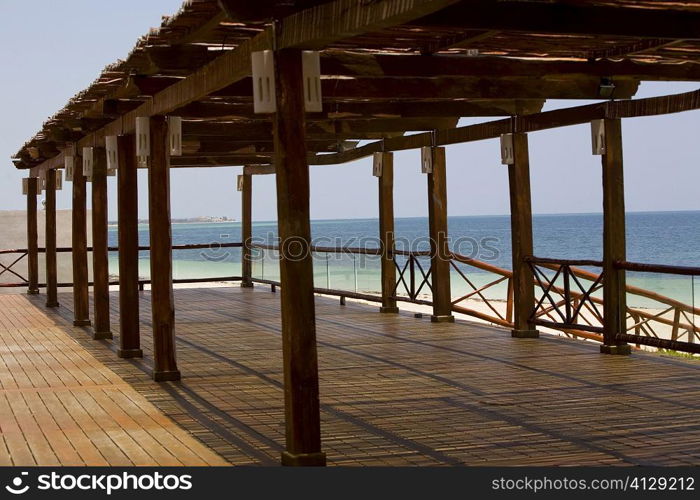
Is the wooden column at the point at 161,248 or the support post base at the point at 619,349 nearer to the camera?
the wooden column at the point at 161,248

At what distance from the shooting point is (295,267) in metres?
5.88

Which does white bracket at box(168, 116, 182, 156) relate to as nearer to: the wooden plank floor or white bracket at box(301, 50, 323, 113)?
the wooden plank floor

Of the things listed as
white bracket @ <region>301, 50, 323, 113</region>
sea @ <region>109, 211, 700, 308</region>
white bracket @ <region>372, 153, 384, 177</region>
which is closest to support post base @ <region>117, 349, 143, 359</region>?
white bracket @ <region>372, 153, 384, 177</region>

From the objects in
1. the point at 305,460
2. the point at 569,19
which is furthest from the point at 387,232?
the point at 305,460

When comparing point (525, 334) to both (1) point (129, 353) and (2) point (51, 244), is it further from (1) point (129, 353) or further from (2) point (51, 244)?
(2) point (51, 244)

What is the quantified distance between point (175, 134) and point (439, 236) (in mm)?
4586

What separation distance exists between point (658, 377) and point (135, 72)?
469 centimetres

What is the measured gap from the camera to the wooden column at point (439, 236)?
12.8 metres

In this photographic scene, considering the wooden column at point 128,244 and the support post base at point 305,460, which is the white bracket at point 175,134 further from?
the support post base at point 305,460

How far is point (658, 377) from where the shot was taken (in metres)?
8.59

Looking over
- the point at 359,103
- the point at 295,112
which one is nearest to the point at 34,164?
the point at 359,103

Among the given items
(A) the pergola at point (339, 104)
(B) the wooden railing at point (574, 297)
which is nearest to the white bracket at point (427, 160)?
(A) the pergola at point (339, 104)

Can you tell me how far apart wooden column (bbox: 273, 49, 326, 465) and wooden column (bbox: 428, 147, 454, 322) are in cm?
699

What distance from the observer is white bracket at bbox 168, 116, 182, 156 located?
9031mm
